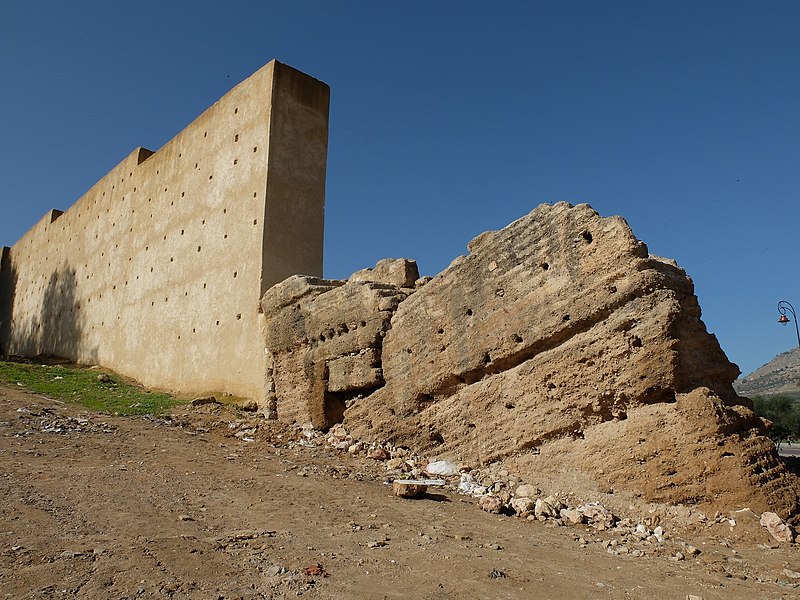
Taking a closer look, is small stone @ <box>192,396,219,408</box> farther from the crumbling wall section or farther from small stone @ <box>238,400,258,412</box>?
the crumbling wall section

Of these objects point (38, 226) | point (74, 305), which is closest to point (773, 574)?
point (74, 305)

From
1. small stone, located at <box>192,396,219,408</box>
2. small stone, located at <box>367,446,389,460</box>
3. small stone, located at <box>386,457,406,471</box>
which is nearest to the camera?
small stone, located at <box>386,457,406,471</box>

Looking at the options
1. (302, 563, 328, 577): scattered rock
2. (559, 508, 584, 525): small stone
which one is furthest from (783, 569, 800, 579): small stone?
(302, 563, 328, 577): scattered rock

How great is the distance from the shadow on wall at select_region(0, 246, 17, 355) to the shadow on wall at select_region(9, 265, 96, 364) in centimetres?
238

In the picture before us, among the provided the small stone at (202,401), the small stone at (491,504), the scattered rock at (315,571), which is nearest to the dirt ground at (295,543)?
the scattered rock at (315,571)

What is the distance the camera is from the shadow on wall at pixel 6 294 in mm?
25172

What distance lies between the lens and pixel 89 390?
11.3 m

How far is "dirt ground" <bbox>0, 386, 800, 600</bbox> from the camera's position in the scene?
339 cm

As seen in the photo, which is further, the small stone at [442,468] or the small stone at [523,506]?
the small stone at [442,468]

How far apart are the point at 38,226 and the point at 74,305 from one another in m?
7.12

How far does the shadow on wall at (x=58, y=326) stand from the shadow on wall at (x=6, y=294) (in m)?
2.38

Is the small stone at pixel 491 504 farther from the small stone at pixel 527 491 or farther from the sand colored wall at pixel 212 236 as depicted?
the sand colored wall at pixel 212 236

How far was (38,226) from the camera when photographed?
23.6 meters

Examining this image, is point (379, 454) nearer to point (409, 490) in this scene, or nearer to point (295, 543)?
point (409, 490)
